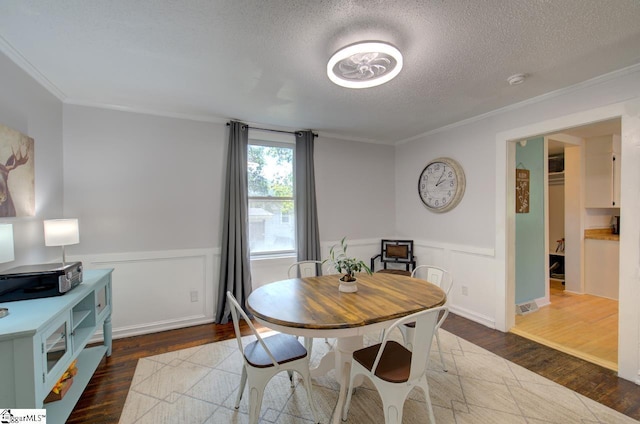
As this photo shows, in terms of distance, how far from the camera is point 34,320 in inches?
54.4

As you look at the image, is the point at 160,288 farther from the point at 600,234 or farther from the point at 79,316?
the point at 600,234

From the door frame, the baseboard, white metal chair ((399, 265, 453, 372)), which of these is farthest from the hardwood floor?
white metal chair ((399, 265, 453, 372))

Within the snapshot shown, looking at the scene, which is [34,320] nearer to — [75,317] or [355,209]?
[75,317]

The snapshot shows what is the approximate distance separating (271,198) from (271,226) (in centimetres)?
38

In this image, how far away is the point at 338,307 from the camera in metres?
1.79

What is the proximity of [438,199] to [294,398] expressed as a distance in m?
3.02

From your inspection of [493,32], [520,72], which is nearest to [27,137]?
[493,32]

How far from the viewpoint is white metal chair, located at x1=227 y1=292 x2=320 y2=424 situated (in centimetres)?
162

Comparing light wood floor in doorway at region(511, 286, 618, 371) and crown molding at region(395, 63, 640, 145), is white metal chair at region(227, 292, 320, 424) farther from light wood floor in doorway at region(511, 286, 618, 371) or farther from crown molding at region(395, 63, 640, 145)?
crown molding at region(395, 63, 640, 145)

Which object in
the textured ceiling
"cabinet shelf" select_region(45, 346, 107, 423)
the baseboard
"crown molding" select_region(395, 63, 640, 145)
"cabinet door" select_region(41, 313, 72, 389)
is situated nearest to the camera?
"cabinet door" select_region(41, 313, 72, 389)

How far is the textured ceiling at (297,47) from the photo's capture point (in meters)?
1.54

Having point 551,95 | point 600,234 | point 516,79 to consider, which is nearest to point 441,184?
point 551,95

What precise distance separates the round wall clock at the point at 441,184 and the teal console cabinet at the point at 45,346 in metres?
3.83

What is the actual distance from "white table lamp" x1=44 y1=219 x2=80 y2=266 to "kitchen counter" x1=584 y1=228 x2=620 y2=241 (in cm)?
649
